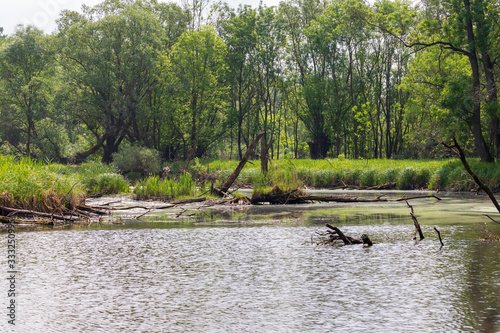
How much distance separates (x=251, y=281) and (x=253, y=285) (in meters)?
0.25

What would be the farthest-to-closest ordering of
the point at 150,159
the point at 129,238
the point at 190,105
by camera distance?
the point at 190,105, the point at 150,159, the point at 129,238

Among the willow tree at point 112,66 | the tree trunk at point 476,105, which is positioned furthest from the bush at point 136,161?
the tree trunk at point 476,105

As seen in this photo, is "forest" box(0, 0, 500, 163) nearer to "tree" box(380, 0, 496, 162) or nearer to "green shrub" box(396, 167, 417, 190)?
"tree" box(380, 0, 496, 162)

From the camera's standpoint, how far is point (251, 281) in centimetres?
789

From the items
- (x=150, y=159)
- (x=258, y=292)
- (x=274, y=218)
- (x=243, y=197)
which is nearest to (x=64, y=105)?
(x=150, y=159)

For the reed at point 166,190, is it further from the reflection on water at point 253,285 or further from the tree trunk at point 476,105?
the tree trunk at point 476,105

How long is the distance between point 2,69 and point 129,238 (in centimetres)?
4835

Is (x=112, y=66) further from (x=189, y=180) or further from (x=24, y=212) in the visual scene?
(x=24, y=212)

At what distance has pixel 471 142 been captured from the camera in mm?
40500

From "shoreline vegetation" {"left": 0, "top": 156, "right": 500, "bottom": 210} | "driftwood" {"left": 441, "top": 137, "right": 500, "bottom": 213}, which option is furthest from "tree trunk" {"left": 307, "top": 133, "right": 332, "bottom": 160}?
Result: "driftwood" {"left": 441, "top": 137, "right": 500, "bottom": 213}

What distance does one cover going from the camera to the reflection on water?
A: 5.97m

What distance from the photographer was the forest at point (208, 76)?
43875 millimetres

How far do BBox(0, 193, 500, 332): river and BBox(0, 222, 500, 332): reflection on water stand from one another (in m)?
0.02

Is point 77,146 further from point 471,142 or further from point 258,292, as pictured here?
point 258,292
